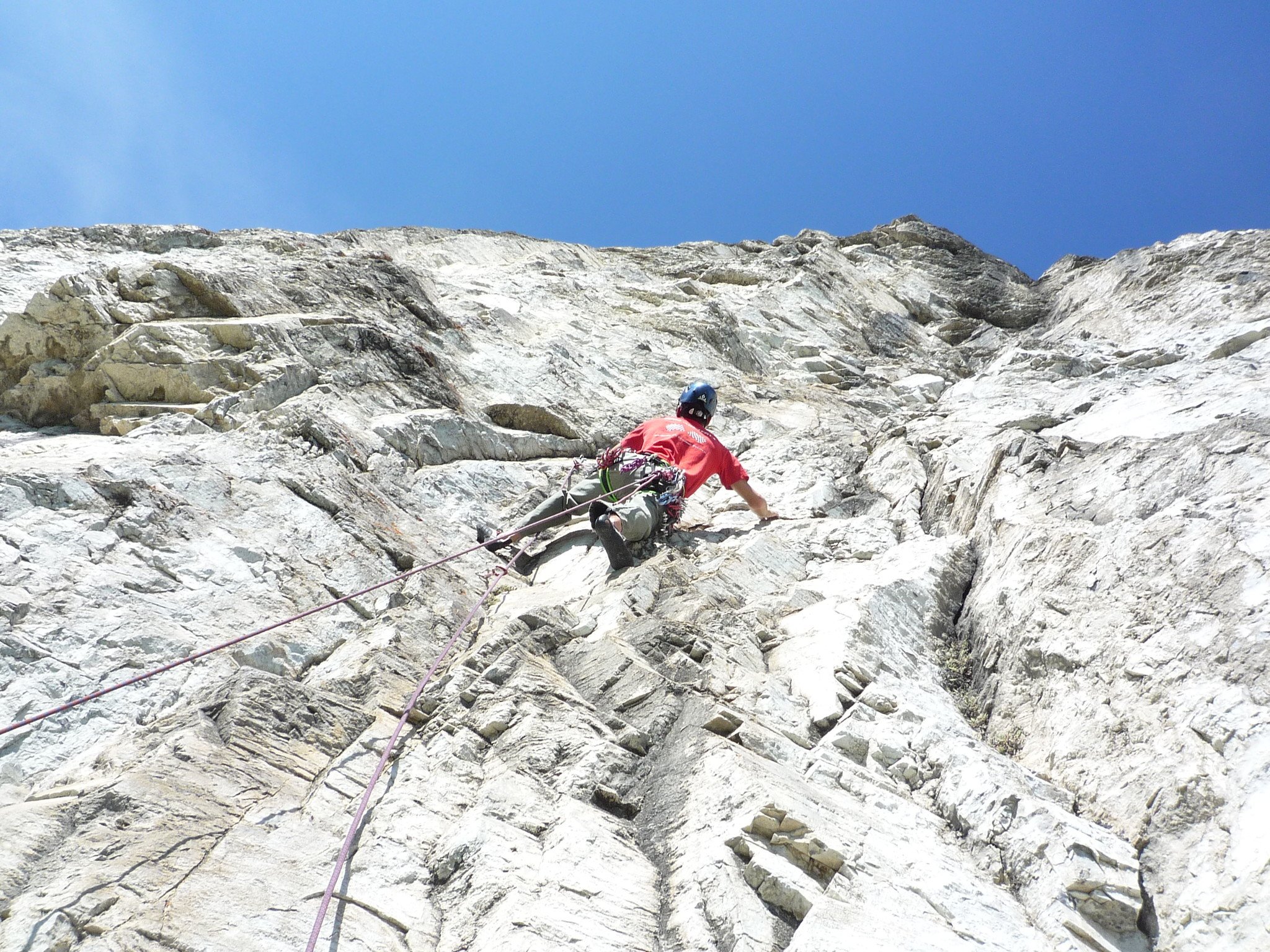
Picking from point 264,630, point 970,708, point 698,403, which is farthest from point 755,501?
point 264,630

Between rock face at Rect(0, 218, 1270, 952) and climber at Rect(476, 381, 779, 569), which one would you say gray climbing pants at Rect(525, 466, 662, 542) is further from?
rock face at Rect(0, 218, 1270, 952)

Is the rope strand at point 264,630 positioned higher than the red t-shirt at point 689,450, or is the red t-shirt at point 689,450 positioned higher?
the red t-shirt at point 689,450

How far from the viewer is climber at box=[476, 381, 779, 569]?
6.50 m

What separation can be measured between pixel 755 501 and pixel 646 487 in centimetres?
101

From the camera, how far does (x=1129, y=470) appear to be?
17.7ft

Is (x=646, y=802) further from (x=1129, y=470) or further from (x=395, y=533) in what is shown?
(x=1129, y=470)

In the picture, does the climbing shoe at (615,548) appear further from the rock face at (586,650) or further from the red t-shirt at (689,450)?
the red t-shirt at (689,450)

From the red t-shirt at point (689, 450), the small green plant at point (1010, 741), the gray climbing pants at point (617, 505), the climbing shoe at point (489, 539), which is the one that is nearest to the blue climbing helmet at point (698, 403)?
the red t-shirt at point (689, 450)

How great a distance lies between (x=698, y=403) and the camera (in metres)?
→ 8.37

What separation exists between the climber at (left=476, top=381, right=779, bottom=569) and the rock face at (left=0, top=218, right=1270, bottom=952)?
31cm

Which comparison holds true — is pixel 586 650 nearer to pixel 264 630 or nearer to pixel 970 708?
pixel 264 630

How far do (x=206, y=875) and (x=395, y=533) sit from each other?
3447 millimetres

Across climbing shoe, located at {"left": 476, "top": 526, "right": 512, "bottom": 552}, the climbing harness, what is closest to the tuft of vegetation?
the climbing harness

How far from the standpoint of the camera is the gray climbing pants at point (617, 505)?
21.4ft
